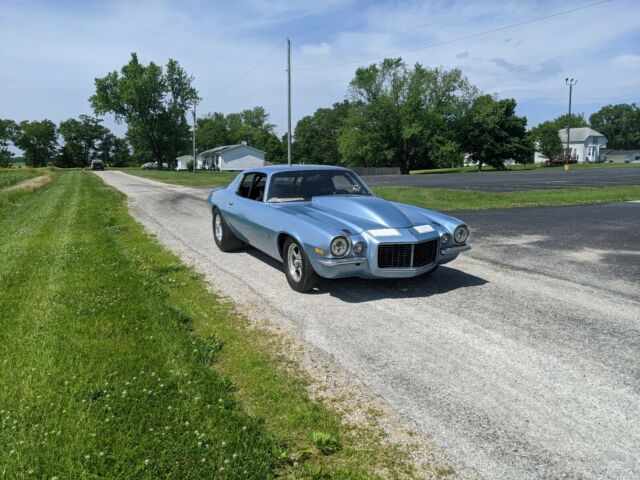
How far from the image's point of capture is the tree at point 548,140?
86.1 m

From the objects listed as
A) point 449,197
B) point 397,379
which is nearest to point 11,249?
point 397,379

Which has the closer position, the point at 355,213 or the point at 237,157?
the point at 355,213

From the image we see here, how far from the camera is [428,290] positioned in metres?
5.76

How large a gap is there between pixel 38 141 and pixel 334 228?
12869cm

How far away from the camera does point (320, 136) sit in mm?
107938

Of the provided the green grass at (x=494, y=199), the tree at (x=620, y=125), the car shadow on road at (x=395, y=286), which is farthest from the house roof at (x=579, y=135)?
the car shadow on road at (x=395, y=286)

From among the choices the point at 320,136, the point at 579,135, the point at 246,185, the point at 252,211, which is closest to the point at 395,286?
the point at 252,211

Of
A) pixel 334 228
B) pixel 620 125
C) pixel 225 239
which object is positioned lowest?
pixel 225 239

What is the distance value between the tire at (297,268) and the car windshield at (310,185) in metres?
1.02

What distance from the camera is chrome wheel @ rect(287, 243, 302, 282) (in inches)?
224

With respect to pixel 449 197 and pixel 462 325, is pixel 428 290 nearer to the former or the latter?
pixel 462 325

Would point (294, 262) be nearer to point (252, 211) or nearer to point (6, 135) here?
point (252, 211)

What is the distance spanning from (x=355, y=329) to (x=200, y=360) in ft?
4.94

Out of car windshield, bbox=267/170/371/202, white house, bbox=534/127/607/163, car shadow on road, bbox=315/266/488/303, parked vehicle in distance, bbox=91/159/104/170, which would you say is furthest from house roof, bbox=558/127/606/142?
car shadow on road, bbox=315/266/488/303
